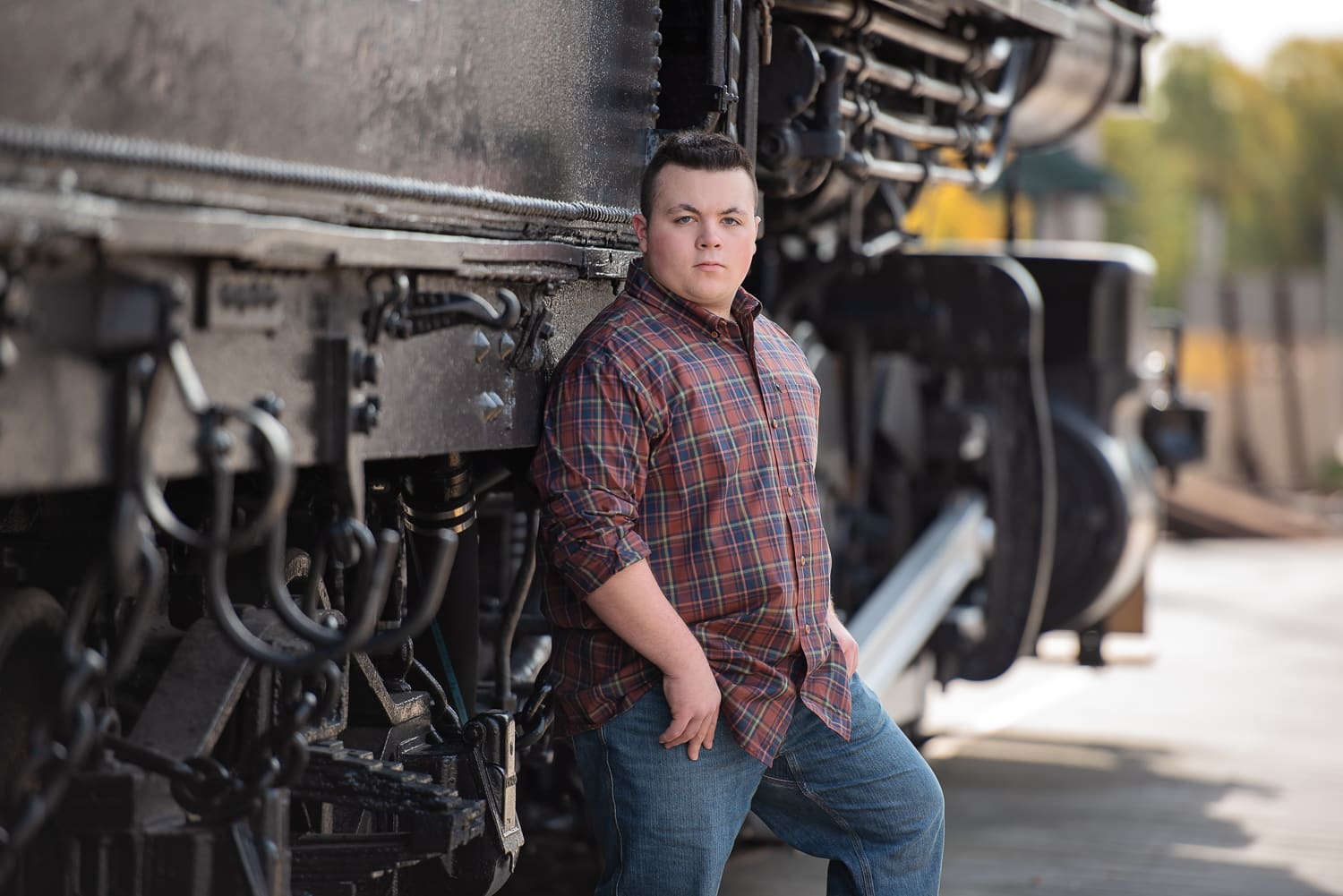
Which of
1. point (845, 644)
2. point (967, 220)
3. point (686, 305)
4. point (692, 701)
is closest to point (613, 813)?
point (692, 701)

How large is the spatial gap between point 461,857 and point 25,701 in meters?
0.87

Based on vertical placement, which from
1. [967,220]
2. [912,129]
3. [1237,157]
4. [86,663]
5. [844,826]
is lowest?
[844,826]

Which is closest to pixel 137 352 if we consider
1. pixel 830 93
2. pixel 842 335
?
pixel 830 93

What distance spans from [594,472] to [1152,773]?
193 inches

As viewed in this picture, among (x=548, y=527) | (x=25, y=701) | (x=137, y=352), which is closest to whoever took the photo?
(x=137, y=352)

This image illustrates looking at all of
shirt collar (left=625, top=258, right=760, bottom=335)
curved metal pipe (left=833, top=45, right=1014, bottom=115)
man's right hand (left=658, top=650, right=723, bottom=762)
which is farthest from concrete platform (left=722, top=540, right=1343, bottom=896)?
shirt collar (left=625, top=258, right=760, bottom=335)

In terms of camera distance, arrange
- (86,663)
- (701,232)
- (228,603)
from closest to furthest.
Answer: (86,663) → (228,603) → (701,232)

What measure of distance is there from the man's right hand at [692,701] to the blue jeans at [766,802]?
1.7 inches

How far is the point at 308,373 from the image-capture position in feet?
7.63

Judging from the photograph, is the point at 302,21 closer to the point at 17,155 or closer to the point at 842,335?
the point at 17,155

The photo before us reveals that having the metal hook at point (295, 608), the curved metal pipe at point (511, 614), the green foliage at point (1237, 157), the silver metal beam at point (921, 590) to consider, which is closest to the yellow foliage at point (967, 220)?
the green foliage at point (1237, 157)

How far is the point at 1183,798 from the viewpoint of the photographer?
669 centimetres

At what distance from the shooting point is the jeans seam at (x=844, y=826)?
3.05 metres

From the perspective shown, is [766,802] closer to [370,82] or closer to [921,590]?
[370,82]
